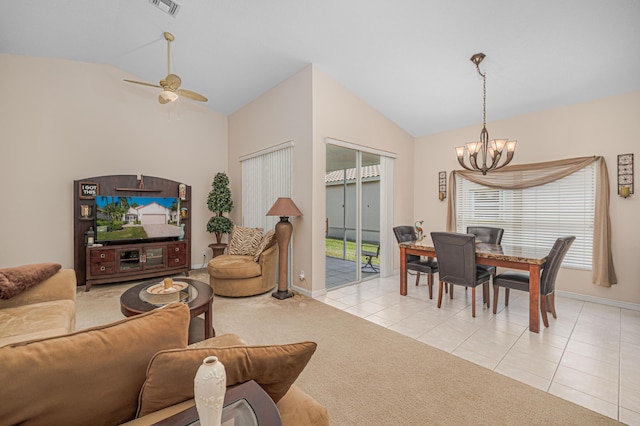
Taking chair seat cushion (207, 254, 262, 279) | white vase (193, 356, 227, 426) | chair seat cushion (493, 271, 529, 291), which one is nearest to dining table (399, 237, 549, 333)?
chair seat cushion (493, 271, 529, 291)

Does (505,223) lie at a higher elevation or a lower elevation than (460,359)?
higher

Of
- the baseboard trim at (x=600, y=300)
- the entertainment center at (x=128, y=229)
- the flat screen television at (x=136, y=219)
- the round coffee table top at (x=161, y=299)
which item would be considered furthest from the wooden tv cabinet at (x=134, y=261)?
the baseboard trim at (x=600, y=300)

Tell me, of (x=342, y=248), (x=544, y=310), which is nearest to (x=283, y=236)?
(x=342, y=248)

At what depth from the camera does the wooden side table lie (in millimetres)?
787

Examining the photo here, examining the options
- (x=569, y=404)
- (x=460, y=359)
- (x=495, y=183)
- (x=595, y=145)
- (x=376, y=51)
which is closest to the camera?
(x=569, y=404)

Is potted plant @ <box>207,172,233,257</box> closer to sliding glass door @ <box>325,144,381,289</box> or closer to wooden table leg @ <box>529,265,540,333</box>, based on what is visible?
sliding glass door @ <box>325,144,381,289</box>

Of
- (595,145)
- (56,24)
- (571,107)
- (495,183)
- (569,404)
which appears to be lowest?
(569,404)

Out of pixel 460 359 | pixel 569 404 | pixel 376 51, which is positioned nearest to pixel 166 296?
pixel 460 359

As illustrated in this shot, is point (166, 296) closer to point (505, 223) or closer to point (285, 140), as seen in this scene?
point (285, 140)

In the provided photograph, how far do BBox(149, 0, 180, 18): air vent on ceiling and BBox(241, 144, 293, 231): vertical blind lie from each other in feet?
6.89

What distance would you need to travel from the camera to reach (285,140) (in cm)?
450

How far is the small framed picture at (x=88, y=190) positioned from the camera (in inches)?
177

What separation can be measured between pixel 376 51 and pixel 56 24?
4168mm

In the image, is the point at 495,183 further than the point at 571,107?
Yes
